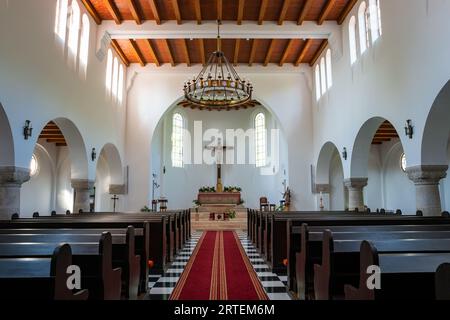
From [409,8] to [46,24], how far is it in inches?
337

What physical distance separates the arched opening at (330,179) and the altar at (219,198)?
5.09 metres

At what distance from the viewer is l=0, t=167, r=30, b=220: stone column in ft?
24.9

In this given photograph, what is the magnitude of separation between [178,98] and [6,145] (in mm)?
9175

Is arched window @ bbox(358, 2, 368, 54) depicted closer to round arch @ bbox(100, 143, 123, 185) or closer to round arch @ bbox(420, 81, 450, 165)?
round arch @ bbox(420, 81, 450, 165)

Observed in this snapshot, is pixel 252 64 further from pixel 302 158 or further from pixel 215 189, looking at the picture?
pixel 215 189

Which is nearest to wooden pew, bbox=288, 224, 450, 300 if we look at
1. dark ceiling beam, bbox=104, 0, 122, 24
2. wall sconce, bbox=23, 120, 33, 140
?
wall sconce, bbox=23, 120, 33, 140

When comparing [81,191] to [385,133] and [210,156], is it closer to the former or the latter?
[210,156]

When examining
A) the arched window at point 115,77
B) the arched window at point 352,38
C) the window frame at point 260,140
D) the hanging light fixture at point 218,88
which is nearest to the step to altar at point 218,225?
the hanging light fixture at point 218,88

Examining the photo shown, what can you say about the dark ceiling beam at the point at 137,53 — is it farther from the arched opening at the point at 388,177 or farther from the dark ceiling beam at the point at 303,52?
the arched opening at the point at 388,177

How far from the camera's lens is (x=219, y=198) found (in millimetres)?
19281

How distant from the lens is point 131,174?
15.8 metres

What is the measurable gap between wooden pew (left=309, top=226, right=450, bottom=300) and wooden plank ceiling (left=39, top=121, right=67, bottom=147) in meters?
11.3

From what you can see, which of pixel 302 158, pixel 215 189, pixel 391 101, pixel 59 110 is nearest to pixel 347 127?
pixel 391 101

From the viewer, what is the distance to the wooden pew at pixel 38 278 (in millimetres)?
2084
